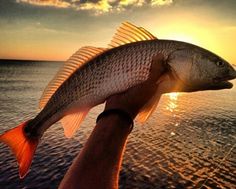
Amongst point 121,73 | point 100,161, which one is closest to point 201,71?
point 121,73

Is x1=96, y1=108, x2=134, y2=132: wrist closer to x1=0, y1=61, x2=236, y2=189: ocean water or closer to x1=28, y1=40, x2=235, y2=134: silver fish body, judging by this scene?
x1=28, y1=40, x2=235, y2=134: silver fish body

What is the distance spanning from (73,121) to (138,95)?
6.24ft

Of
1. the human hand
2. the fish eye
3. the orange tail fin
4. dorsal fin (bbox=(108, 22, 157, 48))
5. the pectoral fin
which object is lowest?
the orange tail fin

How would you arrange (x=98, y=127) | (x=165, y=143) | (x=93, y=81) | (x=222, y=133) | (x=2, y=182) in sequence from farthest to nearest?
(x=222, y=133), (x=165, y=143), (x=2, y=182), (x=93, y=81), (x=98, y=127)

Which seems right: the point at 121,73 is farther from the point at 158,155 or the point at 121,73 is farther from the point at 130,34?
the point at 158,155

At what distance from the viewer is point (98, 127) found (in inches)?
139

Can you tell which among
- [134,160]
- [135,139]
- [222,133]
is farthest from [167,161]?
[222,133]

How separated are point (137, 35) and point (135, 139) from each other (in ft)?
100

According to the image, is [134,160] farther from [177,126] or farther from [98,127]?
[98,127]

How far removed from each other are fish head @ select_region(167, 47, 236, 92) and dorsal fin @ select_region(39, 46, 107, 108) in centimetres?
149

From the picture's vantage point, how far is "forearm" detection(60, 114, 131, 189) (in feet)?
9.23

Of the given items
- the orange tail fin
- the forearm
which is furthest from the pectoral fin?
the orange tail fin

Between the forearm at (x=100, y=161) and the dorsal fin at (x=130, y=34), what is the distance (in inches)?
104

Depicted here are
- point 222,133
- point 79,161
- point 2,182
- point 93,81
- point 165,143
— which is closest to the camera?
point 79,161
